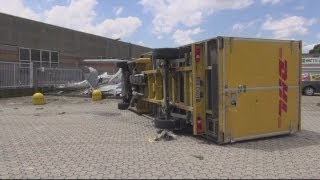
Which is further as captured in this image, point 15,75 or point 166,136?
point 15,75

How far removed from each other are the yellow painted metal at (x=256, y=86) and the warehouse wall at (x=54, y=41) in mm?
20825

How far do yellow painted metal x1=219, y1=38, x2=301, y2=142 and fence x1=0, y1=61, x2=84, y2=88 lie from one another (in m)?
17.7

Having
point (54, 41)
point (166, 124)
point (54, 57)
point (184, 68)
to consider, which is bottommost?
point (166, 124)

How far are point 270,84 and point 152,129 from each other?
121 inches

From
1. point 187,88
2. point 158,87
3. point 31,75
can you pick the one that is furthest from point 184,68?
point 31,75

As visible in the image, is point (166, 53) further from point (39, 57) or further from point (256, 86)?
point (39, 57)

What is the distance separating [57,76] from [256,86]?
2054cm

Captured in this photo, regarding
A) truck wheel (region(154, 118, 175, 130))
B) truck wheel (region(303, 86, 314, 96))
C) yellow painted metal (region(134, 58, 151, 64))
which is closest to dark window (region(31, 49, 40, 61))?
truck wheel (region(303, 86, 314, 96))

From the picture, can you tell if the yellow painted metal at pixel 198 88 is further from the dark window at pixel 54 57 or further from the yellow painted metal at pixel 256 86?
the dark window at pixel 54 57

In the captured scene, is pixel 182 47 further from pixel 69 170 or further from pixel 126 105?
pixel 126 105

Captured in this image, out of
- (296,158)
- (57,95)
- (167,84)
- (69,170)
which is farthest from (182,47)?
(57,95)

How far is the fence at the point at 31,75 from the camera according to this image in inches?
928

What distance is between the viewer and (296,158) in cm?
711

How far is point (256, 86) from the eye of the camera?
8602 mm
